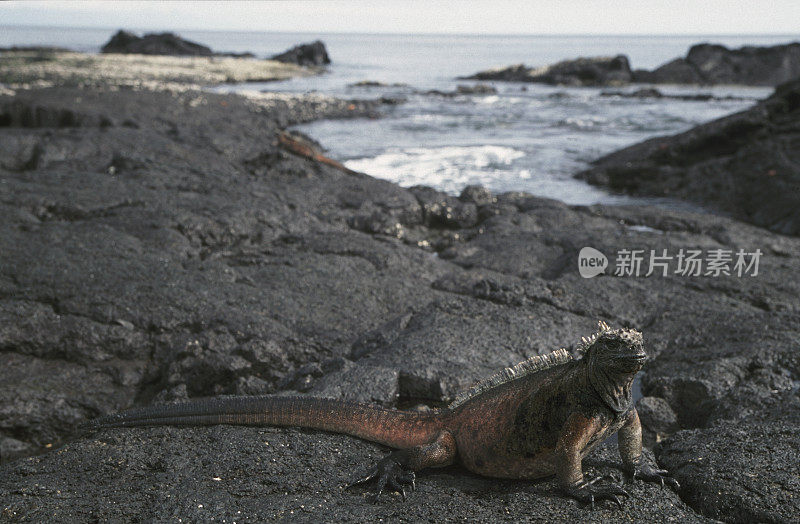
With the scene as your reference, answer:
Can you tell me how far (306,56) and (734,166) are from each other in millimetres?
56975

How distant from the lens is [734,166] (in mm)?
11070

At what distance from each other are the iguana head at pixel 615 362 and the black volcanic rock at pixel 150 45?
59874 mm

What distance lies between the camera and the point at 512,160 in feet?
51.1

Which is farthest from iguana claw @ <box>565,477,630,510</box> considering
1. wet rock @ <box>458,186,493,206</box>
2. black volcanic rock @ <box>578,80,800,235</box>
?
black volcanic rock @ <box>578,80,800,235</box>

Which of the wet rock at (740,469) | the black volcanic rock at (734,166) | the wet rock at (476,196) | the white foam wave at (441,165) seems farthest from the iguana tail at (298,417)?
the white foam wave at (441,165)

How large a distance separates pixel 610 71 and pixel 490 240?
4263 centimetres

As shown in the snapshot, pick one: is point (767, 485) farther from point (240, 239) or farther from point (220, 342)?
point (240, 239)

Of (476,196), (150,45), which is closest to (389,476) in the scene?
(476,196)

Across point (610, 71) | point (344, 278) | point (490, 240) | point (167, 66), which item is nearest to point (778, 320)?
point (490, 240)

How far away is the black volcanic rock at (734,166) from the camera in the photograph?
31.3 feet

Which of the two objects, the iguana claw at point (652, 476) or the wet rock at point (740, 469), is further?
the iguana claw at point (652, 476)

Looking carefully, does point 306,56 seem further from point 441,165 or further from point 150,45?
point 441,165

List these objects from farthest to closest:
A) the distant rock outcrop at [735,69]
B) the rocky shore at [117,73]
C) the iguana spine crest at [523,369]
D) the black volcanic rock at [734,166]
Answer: the distant rock outcrop at [735,69]
the rocky shore at [117,73]
the black volcanic rock at [734,166]
the iguana spine crest at [523,369]

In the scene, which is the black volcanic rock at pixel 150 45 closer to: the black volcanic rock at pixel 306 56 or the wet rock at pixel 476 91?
the black volcanic rock at pixel 306 56
